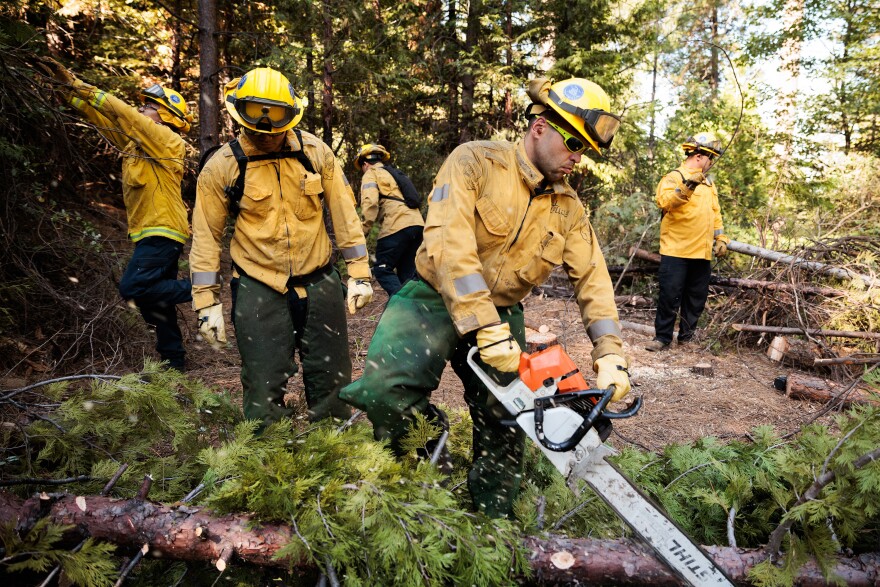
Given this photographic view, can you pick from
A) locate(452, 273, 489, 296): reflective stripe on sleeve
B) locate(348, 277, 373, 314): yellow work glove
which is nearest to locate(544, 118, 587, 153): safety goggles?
locate(452, 273, 489, 296): reflective stripe on sleeve

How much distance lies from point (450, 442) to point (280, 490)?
1542 millimetres

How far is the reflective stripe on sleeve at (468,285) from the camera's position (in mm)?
2207

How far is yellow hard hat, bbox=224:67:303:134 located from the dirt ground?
1778 mm

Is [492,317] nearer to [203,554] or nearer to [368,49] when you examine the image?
[203,554]

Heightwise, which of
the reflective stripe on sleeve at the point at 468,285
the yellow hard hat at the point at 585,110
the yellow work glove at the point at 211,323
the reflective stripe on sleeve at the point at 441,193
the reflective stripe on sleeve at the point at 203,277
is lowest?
the yellow work glove at the point at 211,323

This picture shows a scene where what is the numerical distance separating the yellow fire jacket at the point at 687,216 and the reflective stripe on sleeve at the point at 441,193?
4.65 metres

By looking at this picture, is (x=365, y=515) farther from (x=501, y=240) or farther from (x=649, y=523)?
(x=501, y=240)

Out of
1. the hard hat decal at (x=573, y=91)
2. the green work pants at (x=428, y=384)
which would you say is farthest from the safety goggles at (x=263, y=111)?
the hard hat decal at (x=573, y=91)

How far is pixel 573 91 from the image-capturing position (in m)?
2.27

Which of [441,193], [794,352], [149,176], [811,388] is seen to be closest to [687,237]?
[794,352]

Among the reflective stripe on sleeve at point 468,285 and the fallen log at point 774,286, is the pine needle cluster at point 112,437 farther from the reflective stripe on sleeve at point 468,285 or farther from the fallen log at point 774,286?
the fallen log at point 774,286

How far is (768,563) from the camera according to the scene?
1.91 meters

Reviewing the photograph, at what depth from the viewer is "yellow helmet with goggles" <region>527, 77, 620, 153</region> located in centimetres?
223

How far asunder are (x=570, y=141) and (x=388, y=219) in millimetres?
4129
